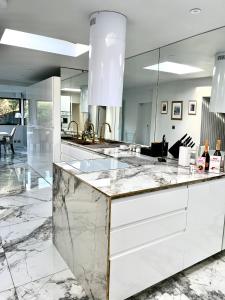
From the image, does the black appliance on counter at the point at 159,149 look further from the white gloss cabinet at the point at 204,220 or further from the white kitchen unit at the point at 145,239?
the white kitchen unit at the point at 145,239

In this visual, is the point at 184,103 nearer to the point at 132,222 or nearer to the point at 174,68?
the point at 174,68

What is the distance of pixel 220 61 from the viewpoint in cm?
227

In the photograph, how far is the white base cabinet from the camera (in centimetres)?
141

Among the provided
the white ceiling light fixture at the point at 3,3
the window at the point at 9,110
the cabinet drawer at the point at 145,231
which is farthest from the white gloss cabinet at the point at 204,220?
the window at the point at 9,110

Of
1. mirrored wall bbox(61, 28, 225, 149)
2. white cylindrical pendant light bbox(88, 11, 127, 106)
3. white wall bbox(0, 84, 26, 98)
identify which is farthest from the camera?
white wall bbox(0, 84, 26, 98)

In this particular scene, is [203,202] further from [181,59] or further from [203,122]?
[181,59]

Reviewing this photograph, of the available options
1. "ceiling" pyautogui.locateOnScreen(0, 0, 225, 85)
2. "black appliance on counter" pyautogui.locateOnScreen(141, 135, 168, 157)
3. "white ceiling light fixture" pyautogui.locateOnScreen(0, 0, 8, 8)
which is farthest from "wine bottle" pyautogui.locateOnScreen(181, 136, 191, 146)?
"white ceiling light fixture" pyautogui.locateOnScreen(0, 0, 8, 8)

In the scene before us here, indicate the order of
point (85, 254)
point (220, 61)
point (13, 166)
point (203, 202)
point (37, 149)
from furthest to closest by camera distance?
1. point (13, 166)
2. point (37, 149)
3. point (220, 61)
4. point (203, 202)
5. point (85, 254)

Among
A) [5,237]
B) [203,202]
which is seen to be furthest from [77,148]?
[203,202]

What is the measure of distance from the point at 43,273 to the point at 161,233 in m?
1.03

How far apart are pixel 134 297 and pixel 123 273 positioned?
342mm

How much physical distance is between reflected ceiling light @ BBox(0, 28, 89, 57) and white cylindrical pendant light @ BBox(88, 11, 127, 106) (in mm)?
1033

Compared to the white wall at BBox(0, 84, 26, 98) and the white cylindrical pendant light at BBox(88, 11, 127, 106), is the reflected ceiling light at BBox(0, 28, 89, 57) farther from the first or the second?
the white wall at BBox(0, 84, 26, 98)

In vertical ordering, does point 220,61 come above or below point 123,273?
above
